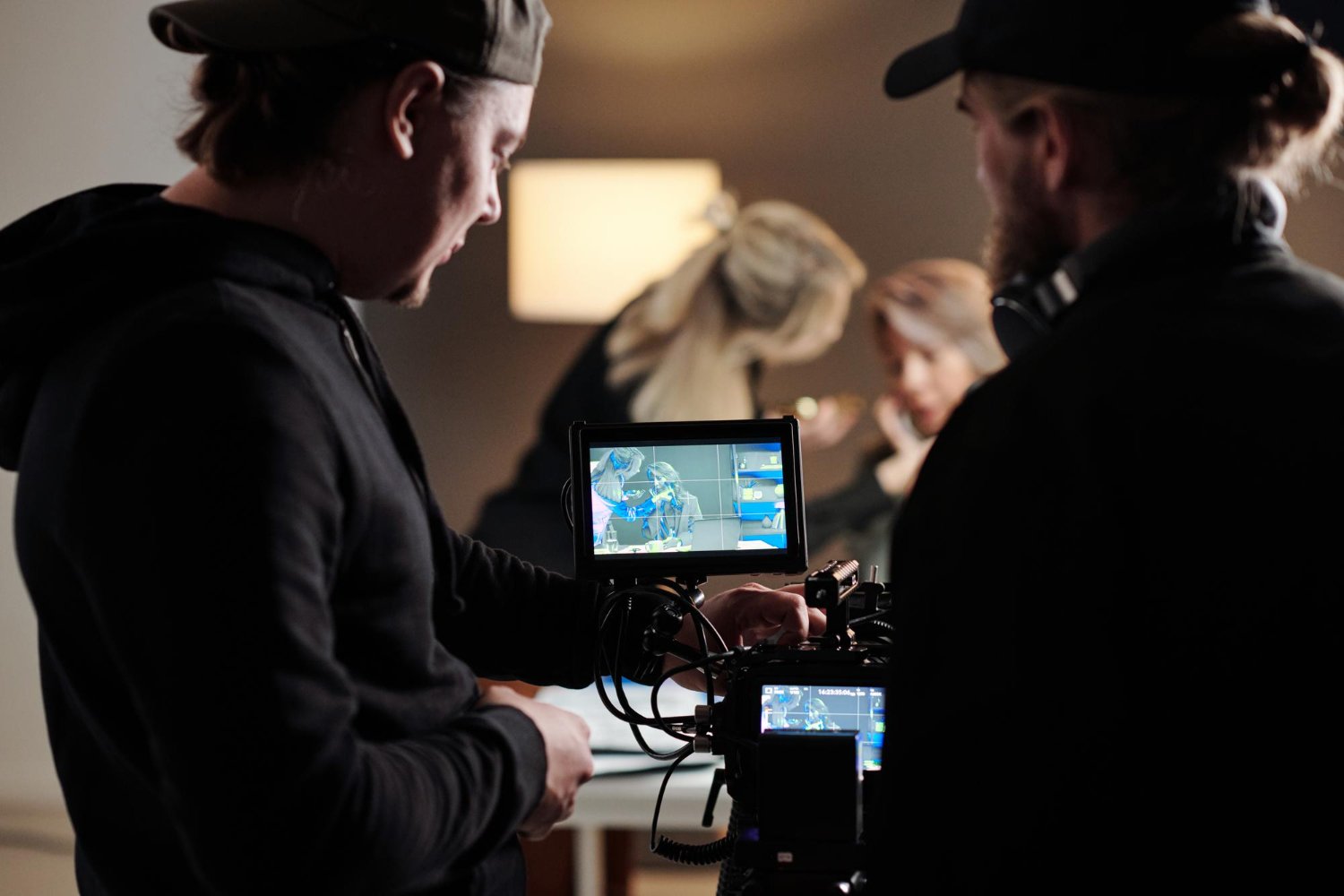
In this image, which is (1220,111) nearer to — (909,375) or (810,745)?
(810,745)

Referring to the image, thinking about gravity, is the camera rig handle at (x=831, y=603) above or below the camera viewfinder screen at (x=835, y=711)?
above

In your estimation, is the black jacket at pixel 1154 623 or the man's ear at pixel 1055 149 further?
the man's ear at pixel 1055 149

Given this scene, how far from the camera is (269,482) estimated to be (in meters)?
0.72

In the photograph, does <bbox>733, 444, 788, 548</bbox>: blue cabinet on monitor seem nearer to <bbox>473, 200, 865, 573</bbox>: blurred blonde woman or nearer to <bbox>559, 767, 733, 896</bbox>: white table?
<bbox>559, 767, 733, 896</bbox>: white table

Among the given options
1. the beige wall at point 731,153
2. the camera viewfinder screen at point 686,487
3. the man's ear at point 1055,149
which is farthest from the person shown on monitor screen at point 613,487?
the beige wall at point 731,153

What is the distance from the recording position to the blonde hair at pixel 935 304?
299 centimetres

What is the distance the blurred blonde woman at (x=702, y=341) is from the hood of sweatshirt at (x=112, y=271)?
2.16 meters

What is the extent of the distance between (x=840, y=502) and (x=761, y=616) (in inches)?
68.9

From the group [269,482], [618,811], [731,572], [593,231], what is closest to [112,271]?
[269,482]

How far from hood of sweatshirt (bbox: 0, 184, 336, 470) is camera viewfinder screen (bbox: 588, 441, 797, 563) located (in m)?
0.39

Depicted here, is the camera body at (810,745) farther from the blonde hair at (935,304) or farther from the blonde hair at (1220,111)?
the blonde hair at (935,304)

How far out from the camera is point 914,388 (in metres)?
2.98

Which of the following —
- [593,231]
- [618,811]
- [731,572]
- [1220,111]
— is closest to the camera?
[1220,111]

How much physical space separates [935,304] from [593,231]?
0.87 m
